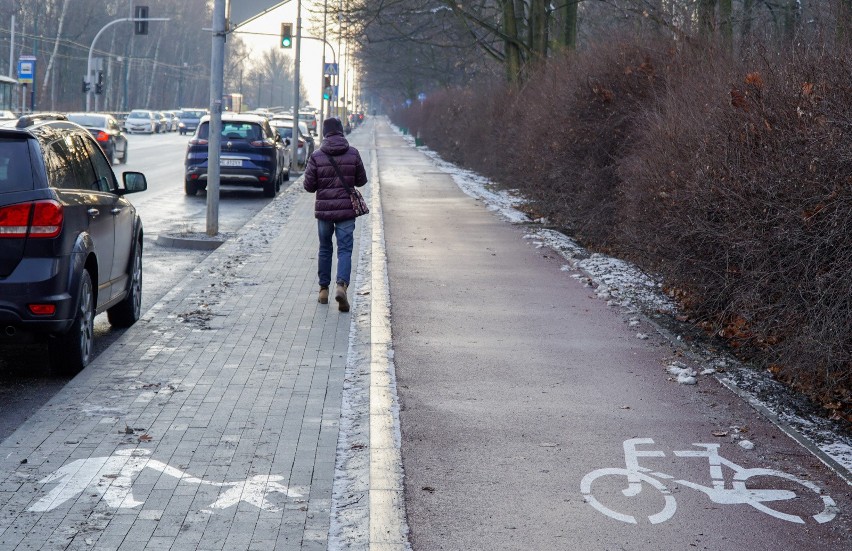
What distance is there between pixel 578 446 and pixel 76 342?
3.43m

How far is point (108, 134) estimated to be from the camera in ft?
117

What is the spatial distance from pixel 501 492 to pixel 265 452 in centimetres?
129

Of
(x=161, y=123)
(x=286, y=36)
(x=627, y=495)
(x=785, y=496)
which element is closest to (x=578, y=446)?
(x=627, y=495)

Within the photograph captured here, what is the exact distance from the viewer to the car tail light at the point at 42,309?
7504 mm

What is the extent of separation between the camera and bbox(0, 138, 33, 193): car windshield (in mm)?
7574

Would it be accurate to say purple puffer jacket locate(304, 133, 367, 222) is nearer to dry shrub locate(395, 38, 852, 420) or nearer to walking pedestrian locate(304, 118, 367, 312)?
walking pedestrian locate(304, 118, 367, 312)

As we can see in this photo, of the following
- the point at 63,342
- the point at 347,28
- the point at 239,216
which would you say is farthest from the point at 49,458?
the point at 347,28

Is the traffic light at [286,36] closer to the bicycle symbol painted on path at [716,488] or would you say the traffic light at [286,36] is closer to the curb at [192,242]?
the curb at [192,242]

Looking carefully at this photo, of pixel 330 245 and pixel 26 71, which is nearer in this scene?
pixel 330 245

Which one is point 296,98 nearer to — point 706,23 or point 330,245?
point 706,23

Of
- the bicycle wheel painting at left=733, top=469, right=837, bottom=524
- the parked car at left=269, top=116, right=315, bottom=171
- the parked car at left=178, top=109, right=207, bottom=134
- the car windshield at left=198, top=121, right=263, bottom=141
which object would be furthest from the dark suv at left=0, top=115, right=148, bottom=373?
the parked car at left=178, top=109, right=207, bottom=134

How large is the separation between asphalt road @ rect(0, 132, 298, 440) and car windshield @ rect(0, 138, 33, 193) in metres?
1.27

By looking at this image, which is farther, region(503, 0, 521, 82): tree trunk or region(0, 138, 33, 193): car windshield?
region(503, 0, 521, 82): tree trunk

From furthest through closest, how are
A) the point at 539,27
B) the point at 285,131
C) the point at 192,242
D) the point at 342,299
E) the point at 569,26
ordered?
1. the point at 285,131
2. the point at 539,27
3. the point at 569,26
4. the point at 192,242
5. the point at 342,299
